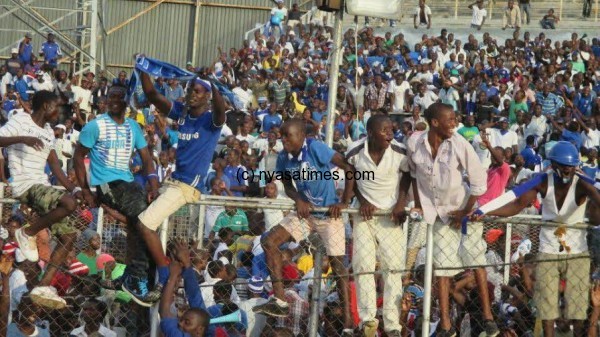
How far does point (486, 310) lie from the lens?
10.4 metres

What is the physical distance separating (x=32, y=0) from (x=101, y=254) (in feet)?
68.0

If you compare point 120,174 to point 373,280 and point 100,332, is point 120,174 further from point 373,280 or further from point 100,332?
point 373,280

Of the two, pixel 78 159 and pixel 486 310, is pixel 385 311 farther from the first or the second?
pixel 78 159

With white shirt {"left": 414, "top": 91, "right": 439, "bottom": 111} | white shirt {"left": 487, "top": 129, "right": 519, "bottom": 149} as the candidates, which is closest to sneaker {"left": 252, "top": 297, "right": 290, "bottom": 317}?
white shirt {"left": 487, "top": 129, "right": 519, "bottom": 149}

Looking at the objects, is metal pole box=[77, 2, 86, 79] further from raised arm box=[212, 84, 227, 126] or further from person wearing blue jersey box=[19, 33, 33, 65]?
raised arm box=[212, 84, 227, 126]

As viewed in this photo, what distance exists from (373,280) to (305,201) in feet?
2.83

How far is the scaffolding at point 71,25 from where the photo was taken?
1161 inches

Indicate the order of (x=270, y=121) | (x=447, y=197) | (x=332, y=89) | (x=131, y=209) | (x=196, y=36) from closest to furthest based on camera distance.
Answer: (x=447, y=197), (x=131, y=209), (x=332, y=89), (x=270, y=121), (x=196, y=36)

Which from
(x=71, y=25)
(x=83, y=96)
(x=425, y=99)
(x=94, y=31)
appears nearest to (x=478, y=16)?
(x=425, y=99)

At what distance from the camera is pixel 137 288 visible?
10555 mm

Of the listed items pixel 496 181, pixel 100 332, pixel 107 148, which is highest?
pixel 107 148

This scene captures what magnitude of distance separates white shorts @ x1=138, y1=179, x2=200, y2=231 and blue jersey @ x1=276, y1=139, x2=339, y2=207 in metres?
0.85

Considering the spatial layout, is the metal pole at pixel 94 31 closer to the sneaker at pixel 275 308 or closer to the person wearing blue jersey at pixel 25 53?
the person wearing blue jersey at pixel 25 53

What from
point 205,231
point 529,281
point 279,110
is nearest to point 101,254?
point 205,231
